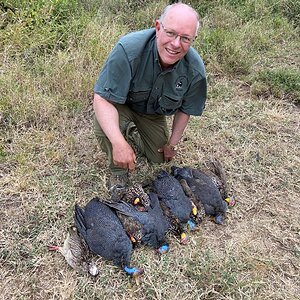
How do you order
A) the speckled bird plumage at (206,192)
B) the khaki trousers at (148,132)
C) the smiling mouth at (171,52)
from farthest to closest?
1. the khaki trousers at (148,132)
2. the speckled bird plumage at (206,192)
3. the smiling mouth at (171,52)

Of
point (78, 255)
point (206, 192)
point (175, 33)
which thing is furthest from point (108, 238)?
point (175, 33)

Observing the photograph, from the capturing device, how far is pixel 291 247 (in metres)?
3.52

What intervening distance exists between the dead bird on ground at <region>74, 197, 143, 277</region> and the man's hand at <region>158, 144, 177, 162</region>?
108 cm

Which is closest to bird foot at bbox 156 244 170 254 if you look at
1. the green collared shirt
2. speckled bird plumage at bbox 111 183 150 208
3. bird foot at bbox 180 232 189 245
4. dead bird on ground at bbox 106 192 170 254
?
dead bird on ground at bbox 106 192 170 254

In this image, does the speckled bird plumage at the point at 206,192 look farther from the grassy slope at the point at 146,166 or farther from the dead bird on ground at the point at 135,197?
the dead bird on ground at the point at 135,197

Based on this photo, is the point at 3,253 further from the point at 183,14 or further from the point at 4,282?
the point at 183,14

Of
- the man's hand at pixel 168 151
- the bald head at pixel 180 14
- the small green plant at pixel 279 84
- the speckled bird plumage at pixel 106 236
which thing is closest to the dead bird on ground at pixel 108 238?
the speckled bird plumage at pixel 106 236

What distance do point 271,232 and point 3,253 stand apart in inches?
88.3

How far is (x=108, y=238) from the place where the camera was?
3.12m

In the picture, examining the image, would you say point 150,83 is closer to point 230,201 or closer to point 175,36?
point 175,36

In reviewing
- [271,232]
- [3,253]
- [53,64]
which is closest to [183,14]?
[271,232]

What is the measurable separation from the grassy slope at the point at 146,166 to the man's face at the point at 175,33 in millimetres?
1407

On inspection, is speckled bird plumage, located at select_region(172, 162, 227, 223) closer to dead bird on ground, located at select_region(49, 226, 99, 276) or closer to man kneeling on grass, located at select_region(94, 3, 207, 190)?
man kneeling on grass, located at select_region(94, 3, 207, 190)

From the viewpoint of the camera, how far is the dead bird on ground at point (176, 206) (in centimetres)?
346
